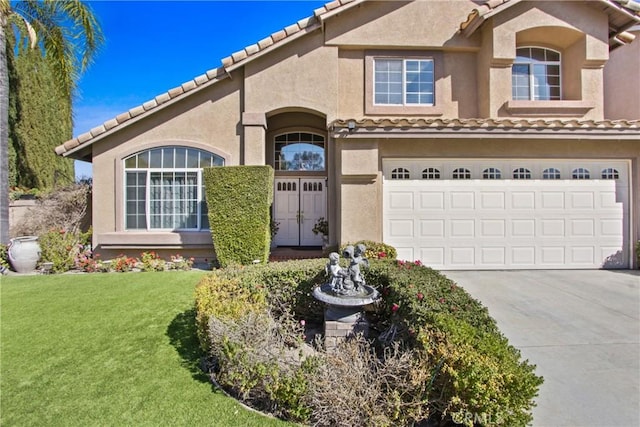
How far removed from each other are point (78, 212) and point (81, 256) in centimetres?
233

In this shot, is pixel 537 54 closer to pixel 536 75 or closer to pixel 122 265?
pixel 536 75

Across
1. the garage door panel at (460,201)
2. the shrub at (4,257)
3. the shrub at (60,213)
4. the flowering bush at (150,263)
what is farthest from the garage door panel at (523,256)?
the shrub at (4,257)

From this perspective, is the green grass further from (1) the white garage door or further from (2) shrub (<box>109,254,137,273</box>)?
(1) the white garage door

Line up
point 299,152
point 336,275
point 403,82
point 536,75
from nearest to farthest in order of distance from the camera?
point 336,275 < point 403,82 < point 536,75 < point 299,152

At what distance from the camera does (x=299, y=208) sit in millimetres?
13289

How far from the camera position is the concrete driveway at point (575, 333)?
366cm

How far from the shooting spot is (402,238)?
989 cm

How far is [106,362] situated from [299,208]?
9.19 meters

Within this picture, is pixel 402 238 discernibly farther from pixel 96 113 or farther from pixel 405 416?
pixel 96 113

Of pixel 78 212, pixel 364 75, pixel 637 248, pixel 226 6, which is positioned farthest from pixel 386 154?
pixel 78 212

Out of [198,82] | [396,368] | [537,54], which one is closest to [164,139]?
[198,82]

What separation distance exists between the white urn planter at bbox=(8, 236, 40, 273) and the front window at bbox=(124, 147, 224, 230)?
2817 mm

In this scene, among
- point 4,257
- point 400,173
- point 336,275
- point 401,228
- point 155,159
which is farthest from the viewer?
point 155,159

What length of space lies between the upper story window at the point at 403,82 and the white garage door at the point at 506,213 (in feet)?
9.79
